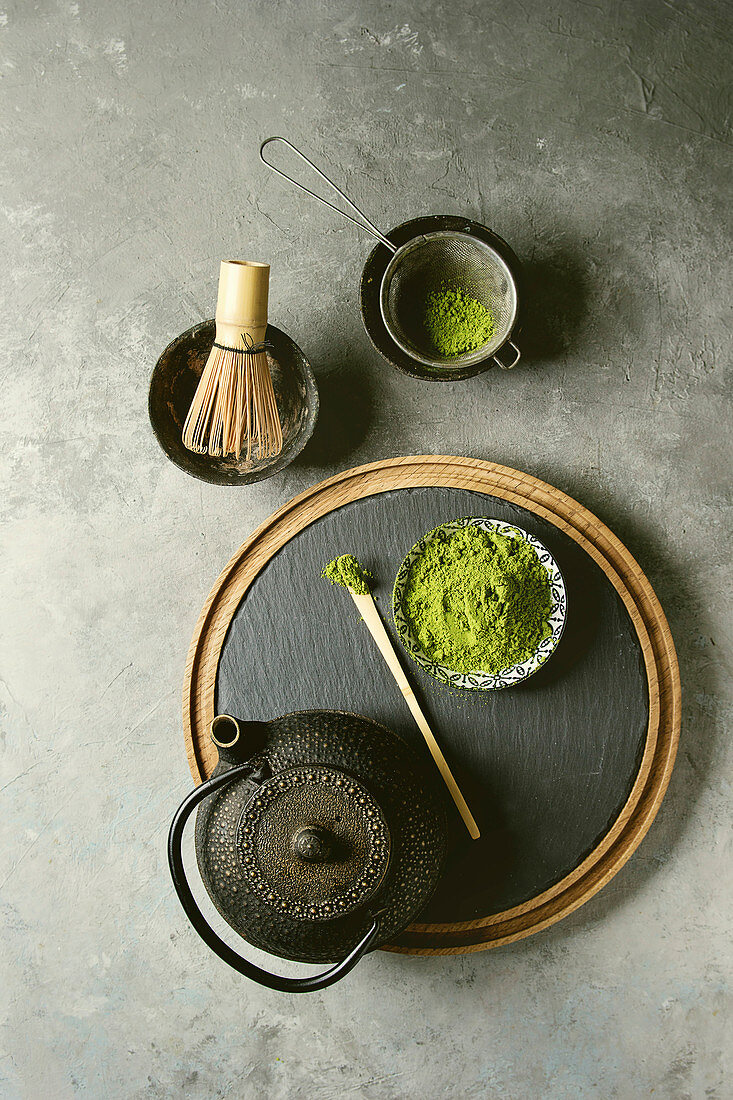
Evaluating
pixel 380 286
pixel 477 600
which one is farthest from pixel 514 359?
pixel 477 600

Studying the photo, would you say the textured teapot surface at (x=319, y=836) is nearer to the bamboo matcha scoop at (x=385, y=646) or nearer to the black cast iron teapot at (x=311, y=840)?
the black cast iron teapot at (x=311, y=840)

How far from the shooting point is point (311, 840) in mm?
1088

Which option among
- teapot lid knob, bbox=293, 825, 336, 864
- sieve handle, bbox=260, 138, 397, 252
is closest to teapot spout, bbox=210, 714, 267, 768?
teapot lid knob, bbox=293, 825, 336, 864

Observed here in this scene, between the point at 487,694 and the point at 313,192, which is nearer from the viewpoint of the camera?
the point at 487,694

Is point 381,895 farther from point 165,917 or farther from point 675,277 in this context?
point 675,277

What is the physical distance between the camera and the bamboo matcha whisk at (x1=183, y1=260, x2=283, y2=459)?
4.58 ft

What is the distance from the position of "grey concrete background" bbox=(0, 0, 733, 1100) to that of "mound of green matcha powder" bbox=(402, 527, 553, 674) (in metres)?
0.33

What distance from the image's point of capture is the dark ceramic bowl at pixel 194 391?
59.8 inches

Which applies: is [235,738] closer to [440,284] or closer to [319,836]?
[319,836]

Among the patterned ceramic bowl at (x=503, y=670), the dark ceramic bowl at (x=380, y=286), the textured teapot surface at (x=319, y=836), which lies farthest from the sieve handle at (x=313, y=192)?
the textured teapot surface at (x=319, y=836)

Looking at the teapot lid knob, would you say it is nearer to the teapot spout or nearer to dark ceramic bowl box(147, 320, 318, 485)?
the teapot spout

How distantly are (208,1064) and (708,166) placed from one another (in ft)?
7.93

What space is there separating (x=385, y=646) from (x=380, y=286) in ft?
2.55

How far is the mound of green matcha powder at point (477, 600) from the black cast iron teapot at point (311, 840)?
0.77 feet
